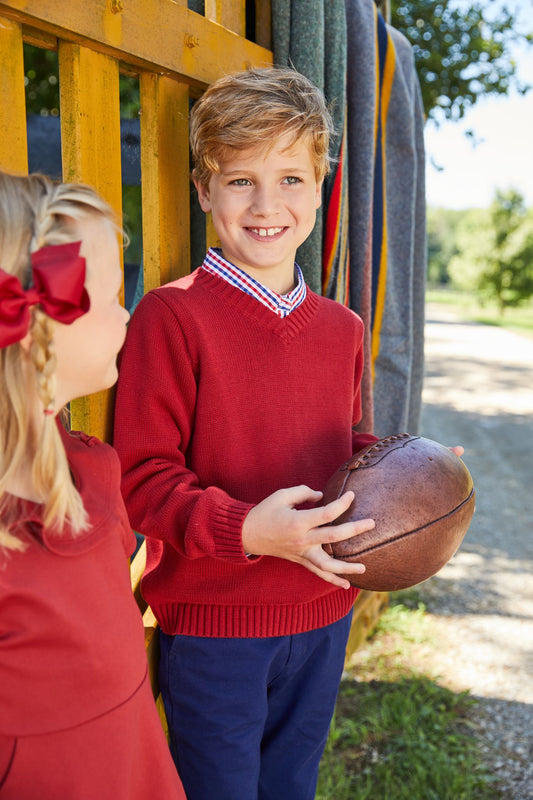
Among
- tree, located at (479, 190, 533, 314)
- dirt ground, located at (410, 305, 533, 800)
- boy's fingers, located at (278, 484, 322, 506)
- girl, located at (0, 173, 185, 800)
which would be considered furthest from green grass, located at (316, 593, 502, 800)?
tree, located at (479, 190, 533, 314)

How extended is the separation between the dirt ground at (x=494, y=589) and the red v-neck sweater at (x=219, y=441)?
1.61 meters

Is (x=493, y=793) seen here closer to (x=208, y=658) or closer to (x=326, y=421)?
(x=208, y=658)

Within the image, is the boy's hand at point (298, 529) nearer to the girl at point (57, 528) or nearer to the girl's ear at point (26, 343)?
the girl at point (57, 528)

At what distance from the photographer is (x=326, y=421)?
1.93 meters

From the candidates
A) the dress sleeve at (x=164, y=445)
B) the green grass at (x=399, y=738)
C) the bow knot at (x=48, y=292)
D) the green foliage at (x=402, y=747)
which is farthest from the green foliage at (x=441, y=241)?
the bow knot at (x=48, y=292)

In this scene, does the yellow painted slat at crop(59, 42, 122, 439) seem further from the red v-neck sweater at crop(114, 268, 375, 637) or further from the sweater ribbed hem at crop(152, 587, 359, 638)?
the sweater ribbed hem at crop(152, 587, 359, 638)

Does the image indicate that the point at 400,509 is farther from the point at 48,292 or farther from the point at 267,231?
the point at 48,292

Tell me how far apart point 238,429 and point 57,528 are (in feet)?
2.07

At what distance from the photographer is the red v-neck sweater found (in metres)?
1.66

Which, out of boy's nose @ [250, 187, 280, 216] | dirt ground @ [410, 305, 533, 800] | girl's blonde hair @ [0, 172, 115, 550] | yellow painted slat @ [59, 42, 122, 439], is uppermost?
yellow painted slat @ [59, 42, 122, 439]

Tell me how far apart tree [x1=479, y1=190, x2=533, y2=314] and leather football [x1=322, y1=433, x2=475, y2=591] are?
3135 cm

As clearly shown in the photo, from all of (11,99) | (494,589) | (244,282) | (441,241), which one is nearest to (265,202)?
(244,282)

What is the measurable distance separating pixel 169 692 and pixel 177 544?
1.50 feet

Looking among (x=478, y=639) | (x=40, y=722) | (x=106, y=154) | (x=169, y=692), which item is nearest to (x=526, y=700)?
(x=478, y=639)
